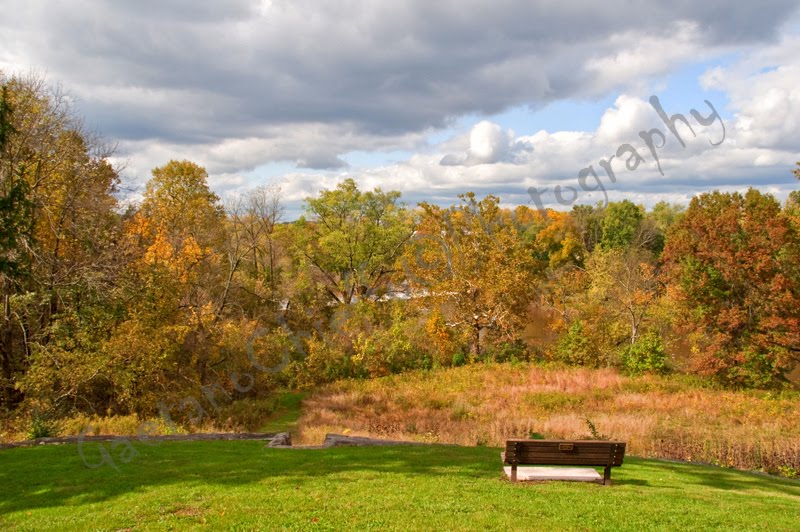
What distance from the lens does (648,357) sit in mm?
24641

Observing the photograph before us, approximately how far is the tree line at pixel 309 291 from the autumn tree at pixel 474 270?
105 millimetres

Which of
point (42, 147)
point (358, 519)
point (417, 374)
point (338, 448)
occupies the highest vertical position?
point (42, 147)

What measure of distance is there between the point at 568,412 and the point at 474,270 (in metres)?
11.6

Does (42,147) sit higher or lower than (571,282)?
higher

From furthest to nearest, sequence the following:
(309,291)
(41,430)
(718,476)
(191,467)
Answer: (309,291) → (41,430) → (718,476) → (191,467)

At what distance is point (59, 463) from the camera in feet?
33.0

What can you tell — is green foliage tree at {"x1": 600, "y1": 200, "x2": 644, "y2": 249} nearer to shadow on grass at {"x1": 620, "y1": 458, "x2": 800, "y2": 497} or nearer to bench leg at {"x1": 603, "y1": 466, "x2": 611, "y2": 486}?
shadow on grass at {"x1": 620, "y1": 458, "x2": 800, "y2": 497}

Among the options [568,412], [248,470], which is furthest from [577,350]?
[248,470]

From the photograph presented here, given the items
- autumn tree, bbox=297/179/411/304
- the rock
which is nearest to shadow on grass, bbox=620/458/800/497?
the rock

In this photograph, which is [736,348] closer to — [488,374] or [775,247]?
[775,247]

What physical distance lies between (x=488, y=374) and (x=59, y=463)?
19125 mm

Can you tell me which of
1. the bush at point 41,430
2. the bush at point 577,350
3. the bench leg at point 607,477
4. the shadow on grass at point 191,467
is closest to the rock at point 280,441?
the shadow on grass at point 191,467

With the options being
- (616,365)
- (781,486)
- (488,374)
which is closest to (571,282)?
(616,365)

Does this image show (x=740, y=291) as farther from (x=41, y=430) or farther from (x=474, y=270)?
(x=41, y=430)
